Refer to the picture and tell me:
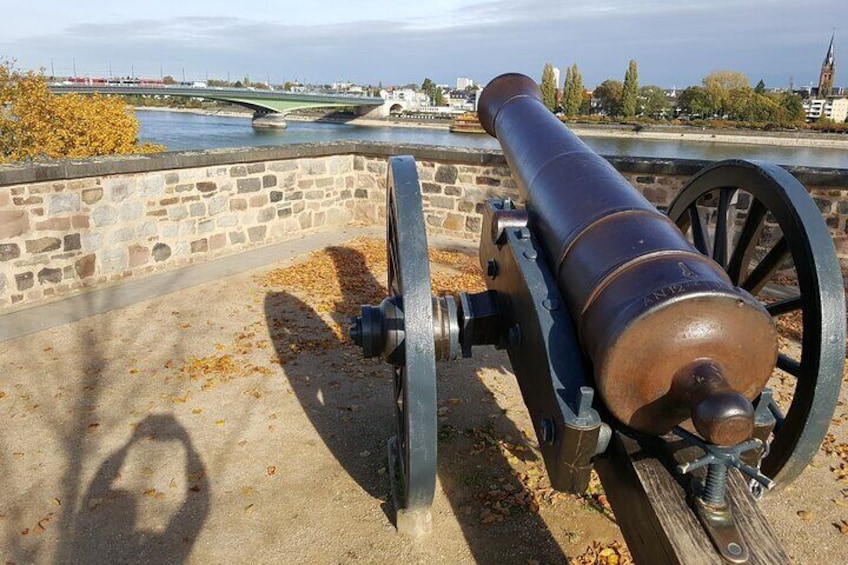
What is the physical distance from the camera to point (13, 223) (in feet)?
16.2

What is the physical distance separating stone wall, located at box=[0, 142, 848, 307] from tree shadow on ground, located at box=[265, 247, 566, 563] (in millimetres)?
1804

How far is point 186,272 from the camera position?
6.12 m

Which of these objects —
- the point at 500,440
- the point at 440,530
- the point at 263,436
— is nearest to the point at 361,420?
the point at 263,436

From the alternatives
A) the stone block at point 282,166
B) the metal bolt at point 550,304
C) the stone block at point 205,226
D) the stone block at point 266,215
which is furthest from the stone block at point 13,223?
the metal bolt at point 550,304

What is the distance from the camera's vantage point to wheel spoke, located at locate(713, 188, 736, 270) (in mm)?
2826

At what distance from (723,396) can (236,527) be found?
2.02 metres

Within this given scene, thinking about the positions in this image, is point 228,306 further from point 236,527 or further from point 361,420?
point 236,527

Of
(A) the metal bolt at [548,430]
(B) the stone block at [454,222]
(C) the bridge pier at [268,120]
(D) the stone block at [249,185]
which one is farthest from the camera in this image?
(C) the bridge pier at [268,120]

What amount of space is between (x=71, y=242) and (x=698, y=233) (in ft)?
15.9

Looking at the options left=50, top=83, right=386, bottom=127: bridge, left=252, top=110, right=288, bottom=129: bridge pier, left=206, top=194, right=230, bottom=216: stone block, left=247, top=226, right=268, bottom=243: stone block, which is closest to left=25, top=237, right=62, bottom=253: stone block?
left=206, top=194, right=230, bottom=216: stone block

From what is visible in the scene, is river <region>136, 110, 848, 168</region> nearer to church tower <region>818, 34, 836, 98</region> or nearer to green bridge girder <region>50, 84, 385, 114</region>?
green bridge girder <region>50, 84, 385, 114</region>

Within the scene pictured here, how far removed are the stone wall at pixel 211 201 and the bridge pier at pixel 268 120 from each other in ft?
123

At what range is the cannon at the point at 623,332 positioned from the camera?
60.1 inches

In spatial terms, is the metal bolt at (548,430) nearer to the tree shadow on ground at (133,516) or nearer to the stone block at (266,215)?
the tree shadow on ground at (133,516)
